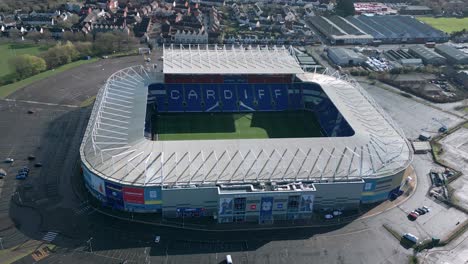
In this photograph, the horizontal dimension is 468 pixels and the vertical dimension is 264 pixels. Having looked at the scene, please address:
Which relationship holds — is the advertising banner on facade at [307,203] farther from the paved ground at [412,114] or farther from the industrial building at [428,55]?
the industrial building at [428,55]

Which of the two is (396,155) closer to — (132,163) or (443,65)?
(132,163)

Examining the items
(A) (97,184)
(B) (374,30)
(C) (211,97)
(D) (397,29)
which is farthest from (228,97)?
(D) (397,29)

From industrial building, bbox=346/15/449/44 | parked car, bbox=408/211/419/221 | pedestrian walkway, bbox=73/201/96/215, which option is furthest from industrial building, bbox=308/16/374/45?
pedestrian walkway, bbox=73/201/96/215

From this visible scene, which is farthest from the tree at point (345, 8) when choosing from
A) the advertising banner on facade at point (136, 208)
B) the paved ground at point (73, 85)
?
the advertising banner on facade at point (136, 208)

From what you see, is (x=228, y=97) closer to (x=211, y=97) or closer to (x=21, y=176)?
(x=211, y=97)

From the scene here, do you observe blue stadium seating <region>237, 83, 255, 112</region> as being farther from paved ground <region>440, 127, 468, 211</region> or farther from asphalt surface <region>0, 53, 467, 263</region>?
paved ground <region>440, 127, 468, 211</region>

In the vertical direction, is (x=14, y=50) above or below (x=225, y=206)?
above
